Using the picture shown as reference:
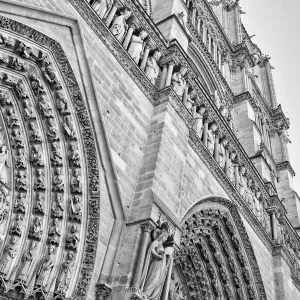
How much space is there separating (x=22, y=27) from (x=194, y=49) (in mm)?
10715

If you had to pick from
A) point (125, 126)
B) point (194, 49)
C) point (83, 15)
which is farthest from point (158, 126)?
point (194, 49)

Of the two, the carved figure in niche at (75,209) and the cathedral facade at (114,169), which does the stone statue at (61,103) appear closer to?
the cathedral facade at (114,169)

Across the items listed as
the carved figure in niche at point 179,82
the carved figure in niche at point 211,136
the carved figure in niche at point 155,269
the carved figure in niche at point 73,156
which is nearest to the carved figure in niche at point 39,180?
the carved figure in niche at point 73,156

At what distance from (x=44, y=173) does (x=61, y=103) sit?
3.57 ft

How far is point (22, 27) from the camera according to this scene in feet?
18.7

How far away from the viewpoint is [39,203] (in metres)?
5.34

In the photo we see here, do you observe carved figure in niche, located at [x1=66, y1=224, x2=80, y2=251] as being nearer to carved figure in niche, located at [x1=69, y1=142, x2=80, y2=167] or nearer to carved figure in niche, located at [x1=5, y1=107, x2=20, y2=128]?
carved figure in niche, located at [x1=69, y1=142, x2=80, y2=167]

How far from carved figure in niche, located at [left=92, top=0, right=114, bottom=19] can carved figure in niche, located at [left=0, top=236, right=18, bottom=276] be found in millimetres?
4466

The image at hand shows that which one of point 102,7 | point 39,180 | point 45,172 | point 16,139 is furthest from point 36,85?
point 102,7

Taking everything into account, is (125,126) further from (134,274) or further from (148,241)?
(134,274)

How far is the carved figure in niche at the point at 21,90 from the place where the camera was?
5.65 metres

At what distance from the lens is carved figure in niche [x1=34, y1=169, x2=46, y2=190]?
17.9ft

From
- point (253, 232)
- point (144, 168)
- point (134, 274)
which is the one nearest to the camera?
point (134, 274)

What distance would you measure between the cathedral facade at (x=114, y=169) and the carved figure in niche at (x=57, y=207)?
0.06 ft
